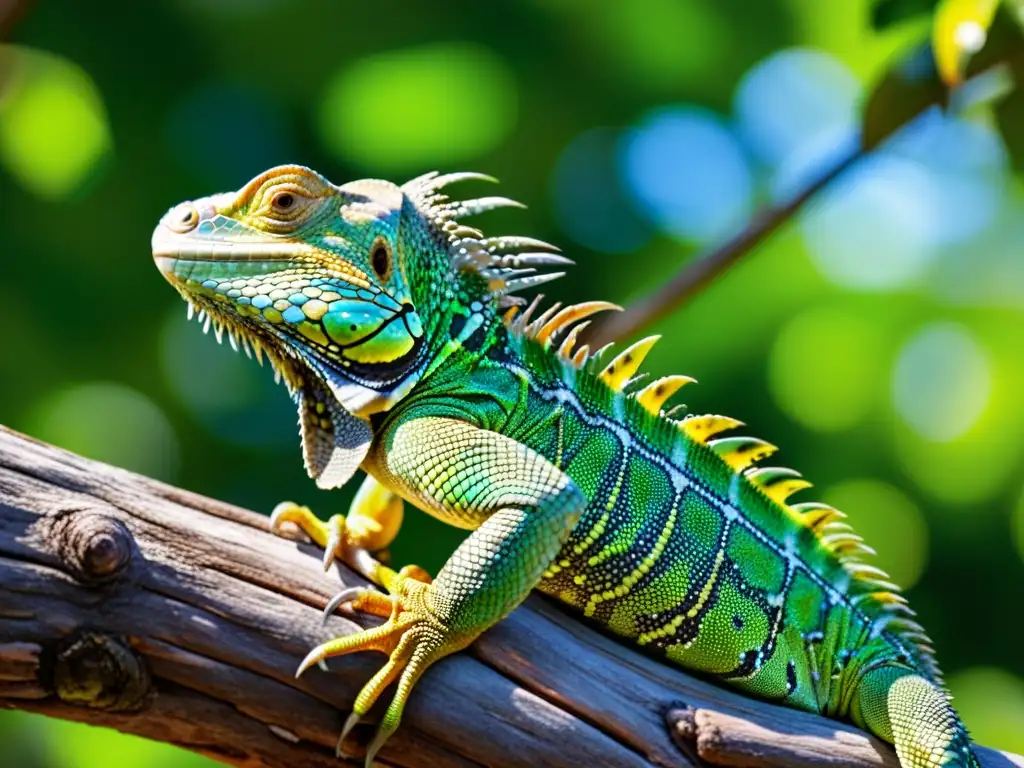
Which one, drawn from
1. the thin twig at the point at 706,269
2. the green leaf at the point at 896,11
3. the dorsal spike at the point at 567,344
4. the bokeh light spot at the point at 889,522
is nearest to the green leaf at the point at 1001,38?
the green leaf at the point at 896,11

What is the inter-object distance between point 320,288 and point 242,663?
41.4 inches

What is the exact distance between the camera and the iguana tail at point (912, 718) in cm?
316

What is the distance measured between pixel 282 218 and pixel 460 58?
699 centimetres

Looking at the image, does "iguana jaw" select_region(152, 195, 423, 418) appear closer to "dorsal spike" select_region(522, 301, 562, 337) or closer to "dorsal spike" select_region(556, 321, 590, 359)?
"dorsal spike" select_region(522, 301, 562, 337)

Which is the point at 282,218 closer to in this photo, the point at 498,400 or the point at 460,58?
the point at 498,400

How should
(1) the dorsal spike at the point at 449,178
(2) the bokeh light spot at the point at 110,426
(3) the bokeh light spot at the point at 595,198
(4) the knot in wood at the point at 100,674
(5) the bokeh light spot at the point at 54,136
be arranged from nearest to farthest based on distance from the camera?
(4) the knot in wood at the point at 100,674, (1) the dorsal spike at the point at 449,178, (5) the bokeh light spot at the point at 54,136, (2) the bokeh light spot at the point at 110,426, (3) the bokeh light spot at the point at 595,198

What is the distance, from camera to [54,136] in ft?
28.2

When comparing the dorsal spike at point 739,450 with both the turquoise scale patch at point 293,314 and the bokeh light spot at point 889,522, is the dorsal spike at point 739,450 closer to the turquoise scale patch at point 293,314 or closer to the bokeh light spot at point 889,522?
the turquoise scale patch at point 293,314

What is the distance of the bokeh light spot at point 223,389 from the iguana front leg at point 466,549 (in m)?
6.26

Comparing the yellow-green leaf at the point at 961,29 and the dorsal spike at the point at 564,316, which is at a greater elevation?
the yellow-green leaf at the point at 961,29

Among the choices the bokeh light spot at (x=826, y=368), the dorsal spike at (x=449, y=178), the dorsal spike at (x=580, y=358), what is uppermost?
the bokeh light spot at (x=826, y=368)

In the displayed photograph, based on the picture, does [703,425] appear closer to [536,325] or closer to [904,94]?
[536,325]

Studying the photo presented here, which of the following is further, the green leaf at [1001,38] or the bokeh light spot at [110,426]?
the bokeh light spot at [110,426]

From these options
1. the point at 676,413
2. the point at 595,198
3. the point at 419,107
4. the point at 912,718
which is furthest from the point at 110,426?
the point at 912,718
